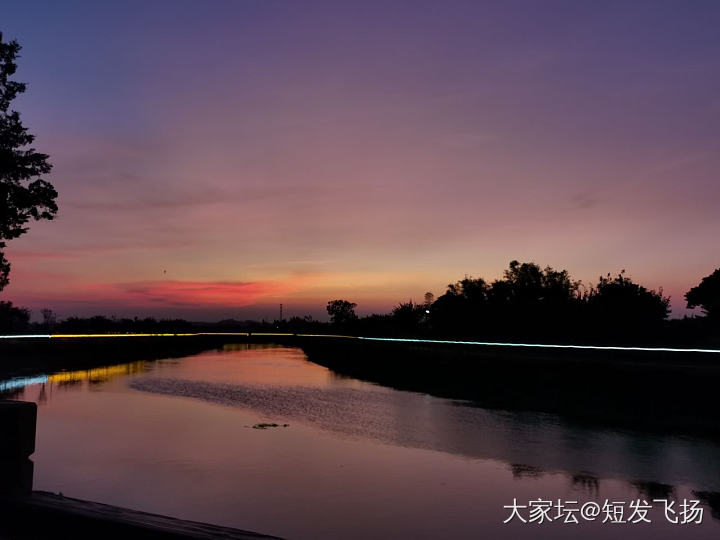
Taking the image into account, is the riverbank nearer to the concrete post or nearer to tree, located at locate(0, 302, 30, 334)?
the concrete post

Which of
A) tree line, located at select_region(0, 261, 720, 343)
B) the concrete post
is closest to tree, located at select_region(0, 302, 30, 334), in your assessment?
tree line, located at select_region(0, 261, 720, 343)

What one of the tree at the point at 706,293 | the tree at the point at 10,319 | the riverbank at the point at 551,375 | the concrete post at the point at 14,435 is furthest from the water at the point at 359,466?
the tree at the point at 10,319

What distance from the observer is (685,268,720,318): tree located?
79.8 m

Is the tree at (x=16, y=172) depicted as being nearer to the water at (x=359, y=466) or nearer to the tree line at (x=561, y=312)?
the water at (x=359, y=466)

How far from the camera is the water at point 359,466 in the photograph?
34.4 ft

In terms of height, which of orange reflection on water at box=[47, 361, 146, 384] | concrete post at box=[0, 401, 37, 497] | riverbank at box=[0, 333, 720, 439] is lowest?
orange reflection on water at box=[47, 361, 146, 384]

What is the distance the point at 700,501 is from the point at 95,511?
10.8 meters

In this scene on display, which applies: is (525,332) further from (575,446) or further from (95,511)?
(95,511)

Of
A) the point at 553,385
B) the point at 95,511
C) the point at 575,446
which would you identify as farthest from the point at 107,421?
the point at 553,385

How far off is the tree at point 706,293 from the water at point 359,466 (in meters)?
66.1

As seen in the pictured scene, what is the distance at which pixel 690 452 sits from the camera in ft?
56.9

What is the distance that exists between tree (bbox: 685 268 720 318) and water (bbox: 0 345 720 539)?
66.1m

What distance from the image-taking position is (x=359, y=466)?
14711 millimetres

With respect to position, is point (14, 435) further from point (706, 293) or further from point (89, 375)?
point (706, 293)
